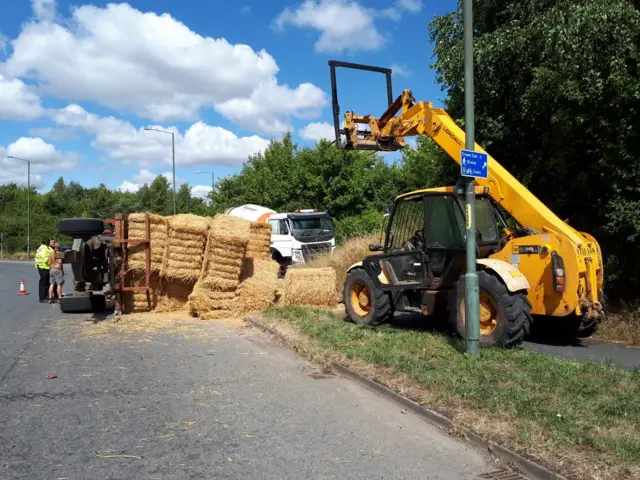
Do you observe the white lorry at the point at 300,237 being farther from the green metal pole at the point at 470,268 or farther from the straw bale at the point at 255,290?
→ the green metal pole at the point at 470,268

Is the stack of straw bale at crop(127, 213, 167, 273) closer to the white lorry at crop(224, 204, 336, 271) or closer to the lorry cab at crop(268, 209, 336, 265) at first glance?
the white lorry at crop(224, 204, 336, 271)

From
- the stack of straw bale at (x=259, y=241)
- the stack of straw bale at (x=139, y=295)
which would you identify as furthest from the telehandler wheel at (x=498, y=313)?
the stack of straw bale at (x=139, y=295)

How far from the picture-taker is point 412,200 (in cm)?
1042

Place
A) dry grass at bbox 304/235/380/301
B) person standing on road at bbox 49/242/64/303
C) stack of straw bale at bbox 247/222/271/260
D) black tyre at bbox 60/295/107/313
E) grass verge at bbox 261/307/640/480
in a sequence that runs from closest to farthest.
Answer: grass verge at bbox 261/307/640/480 → black tyre at bbox 60/295/107/313 → stack of straw bale at bbox 247/222/271/260 → dry grass at bbox 304/235/380/301 → person standing on road at bbox 49/242/64/303

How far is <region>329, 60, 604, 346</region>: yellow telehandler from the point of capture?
8352 mm

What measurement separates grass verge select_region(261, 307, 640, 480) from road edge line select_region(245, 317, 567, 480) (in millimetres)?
74

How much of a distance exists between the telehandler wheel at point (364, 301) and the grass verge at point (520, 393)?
1.13 metres

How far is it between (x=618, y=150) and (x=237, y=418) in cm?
781

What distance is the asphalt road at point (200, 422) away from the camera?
4.63m

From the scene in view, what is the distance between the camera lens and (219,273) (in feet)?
42.4

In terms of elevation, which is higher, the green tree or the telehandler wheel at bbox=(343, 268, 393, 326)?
the green tree

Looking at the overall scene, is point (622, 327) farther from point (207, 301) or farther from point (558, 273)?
point (207, 301)

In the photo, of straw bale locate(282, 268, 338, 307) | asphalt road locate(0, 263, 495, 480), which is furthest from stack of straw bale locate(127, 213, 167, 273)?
asphalt road locate(0, 263, 495, 480)

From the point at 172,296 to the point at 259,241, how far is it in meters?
2.66
